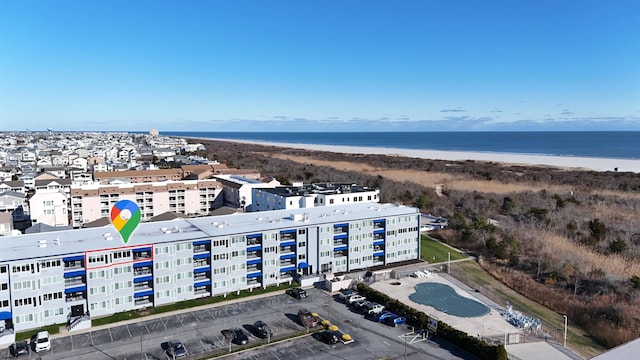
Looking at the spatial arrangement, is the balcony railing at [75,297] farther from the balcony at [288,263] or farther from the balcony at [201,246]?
the balcony at [288,263]

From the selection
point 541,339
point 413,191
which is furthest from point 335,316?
point 413,191

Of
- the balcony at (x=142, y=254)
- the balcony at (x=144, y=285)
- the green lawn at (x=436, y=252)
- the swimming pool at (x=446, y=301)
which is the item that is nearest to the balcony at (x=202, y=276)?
the balcony at (x=144, y=285)

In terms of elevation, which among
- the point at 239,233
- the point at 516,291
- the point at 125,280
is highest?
the point at 239,233

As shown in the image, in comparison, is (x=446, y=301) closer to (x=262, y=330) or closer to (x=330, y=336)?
(x=330, y=336)

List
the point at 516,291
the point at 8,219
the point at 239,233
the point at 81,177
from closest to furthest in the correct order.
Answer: the point at 239,233
the point at 516,291
the point at 8,219
the point at 81,177

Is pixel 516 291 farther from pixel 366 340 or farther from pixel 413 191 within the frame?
pixel 413 191

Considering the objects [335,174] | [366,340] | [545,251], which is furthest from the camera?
[335,174]

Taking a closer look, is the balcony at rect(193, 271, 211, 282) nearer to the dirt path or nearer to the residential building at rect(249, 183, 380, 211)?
the residential building at rect(249, 183, 380, 211)
